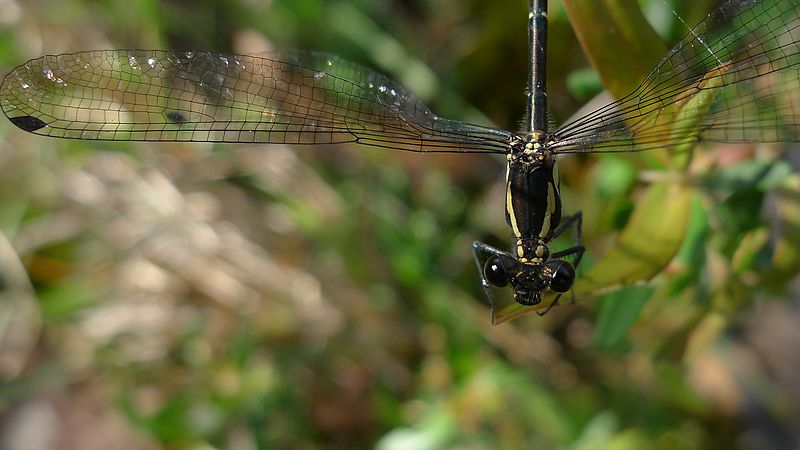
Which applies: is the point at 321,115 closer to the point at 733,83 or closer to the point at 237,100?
the point at 237,100

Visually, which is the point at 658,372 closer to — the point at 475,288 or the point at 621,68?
the point at 475,288

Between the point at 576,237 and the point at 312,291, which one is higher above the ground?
the point at 576,237

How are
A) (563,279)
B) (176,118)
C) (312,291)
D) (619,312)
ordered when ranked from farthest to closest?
(312,291), (176,118), (619,312), (563,279)

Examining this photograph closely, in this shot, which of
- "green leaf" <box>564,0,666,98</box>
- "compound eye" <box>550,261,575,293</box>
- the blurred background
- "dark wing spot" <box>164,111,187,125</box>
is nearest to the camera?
"green leaf" <box>564,0,666,98</box>

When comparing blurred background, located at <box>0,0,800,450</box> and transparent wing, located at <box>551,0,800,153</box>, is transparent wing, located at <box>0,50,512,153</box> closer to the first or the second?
transparent wing, located at <box>551,0,800,153</box>

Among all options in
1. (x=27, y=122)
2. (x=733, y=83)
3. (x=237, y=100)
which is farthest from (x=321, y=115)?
(x=733, y=83)

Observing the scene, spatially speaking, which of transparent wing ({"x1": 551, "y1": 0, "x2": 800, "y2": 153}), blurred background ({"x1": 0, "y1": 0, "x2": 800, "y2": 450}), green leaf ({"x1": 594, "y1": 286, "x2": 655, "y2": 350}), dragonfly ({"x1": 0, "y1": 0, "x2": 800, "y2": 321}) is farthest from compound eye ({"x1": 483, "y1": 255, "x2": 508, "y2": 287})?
blurred background ({"x1": 0, "y1": 0, "x2": 800, "y2": 450})

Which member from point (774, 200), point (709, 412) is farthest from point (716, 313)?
point (709, 412)
